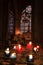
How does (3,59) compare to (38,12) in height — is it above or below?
below

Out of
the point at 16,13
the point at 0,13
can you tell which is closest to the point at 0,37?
the point at 0,13

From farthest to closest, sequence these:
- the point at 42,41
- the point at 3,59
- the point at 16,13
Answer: the point at 16,13 < the point at 42,41 < the point at 3,59

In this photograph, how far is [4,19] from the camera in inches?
237

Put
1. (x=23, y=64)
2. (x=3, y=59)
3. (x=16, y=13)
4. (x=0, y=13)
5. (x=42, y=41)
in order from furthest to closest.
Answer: (x=16, y=13) → (x=0, y=13) → (x=42, y=41) → (x=3, y=59) → (x=23, y=64)

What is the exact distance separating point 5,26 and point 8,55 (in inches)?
134

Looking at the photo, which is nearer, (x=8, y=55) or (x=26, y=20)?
(x=8, y=55)

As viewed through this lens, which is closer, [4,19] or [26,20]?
[4,19]

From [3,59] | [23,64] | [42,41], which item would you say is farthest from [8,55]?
[42,41]

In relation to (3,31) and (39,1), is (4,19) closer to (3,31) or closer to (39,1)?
(3,31)

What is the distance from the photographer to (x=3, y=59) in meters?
2.70

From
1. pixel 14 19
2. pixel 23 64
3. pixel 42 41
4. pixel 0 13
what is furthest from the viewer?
pixel 14 19

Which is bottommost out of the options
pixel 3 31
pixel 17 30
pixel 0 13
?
pixel 17 30

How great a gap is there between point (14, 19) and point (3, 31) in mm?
7672

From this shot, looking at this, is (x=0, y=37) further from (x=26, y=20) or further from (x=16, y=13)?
(x=26, y=20)
